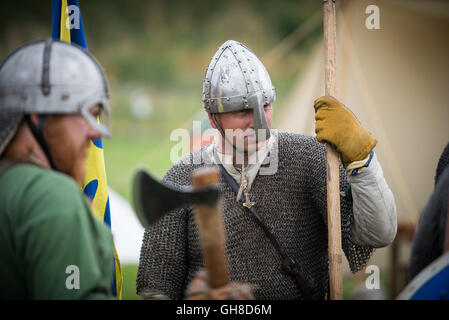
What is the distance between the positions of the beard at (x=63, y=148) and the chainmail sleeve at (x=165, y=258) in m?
0.96

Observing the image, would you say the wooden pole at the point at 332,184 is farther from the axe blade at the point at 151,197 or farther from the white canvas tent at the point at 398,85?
the white canvas tent at the point at 398,85

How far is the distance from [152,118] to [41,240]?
1201cm

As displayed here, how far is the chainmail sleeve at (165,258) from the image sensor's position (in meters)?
2.45

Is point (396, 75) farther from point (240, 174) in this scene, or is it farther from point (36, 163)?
point (36, 163)

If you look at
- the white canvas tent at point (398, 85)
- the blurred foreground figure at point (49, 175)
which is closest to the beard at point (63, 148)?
the blurred foreground figure at point (49, 175)

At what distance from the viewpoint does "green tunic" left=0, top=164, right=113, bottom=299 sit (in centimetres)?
139

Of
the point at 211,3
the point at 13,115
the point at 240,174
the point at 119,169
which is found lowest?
the point at 119,169

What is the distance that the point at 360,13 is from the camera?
499 centimetres

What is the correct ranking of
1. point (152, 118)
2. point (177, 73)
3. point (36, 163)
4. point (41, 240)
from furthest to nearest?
point (177, 73) → point (152, 118) → point (36, 163) → point (41, 240)

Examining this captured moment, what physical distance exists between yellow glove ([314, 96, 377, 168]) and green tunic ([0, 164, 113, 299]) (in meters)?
1.28

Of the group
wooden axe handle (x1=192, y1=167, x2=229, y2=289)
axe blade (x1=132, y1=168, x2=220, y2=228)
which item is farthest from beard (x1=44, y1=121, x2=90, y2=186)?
wooden axe handle (x1=192, y1=167, x2=229, y2=289)

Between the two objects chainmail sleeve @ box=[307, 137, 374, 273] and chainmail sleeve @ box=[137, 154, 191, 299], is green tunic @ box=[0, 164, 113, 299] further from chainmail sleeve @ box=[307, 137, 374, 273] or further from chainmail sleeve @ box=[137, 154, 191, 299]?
chainmail sleeve @ box=[307, 137, 374, 273]

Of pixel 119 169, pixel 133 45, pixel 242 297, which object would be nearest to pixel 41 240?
pixel 242 297

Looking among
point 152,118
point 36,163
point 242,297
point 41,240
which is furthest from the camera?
point 152,118
